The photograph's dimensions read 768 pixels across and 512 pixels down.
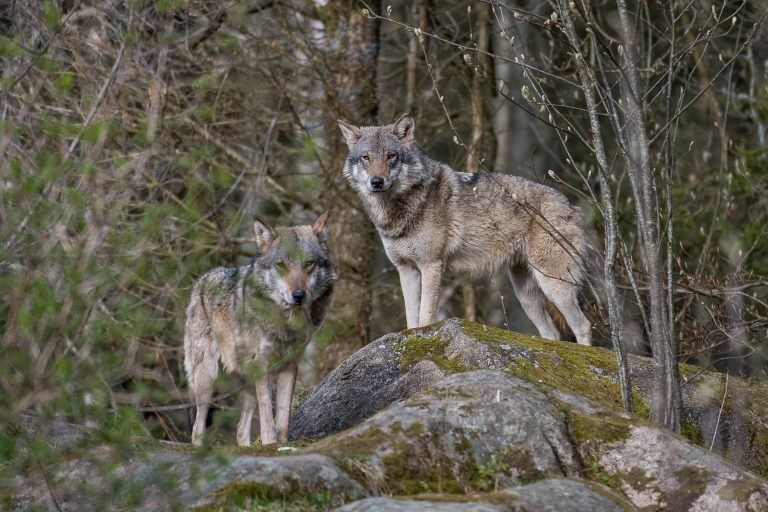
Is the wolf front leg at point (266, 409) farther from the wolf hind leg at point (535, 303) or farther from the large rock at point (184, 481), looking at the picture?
the wolf hind leg at point (535, 303)

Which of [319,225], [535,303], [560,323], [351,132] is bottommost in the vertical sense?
[560,323]

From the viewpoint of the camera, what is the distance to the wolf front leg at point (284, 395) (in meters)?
7.54

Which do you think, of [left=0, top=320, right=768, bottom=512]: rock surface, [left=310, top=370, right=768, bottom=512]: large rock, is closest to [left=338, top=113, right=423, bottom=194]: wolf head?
[left=0, top=320, right=768, bottom=512]: rock surface

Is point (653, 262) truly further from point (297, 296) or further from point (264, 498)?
point (264, 498)

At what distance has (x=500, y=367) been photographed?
7520 mm

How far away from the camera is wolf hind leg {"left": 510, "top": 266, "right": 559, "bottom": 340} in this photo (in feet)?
33.3

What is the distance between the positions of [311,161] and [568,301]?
197 inches

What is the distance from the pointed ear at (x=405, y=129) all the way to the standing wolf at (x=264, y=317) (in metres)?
2.18

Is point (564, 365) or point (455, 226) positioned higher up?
point (455, 226)

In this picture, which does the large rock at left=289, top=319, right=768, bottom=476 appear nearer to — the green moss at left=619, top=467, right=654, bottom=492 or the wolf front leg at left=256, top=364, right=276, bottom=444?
the wolf front leg at left=256, top=364, right=276, bottom=444

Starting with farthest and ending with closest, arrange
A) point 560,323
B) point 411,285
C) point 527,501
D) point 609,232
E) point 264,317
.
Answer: point 560,323, point 411,285, point 609,232, point 264,317, point 527,501

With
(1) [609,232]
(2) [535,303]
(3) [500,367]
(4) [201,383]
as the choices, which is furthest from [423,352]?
(2) [535,303]

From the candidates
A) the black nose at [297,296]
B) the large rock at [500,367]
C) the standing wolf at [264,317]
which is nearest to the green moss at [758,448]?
the large rock at [500,367]

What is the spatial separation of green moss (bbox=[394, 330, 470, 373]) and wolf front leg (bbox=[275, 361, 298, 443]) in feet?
2.78
